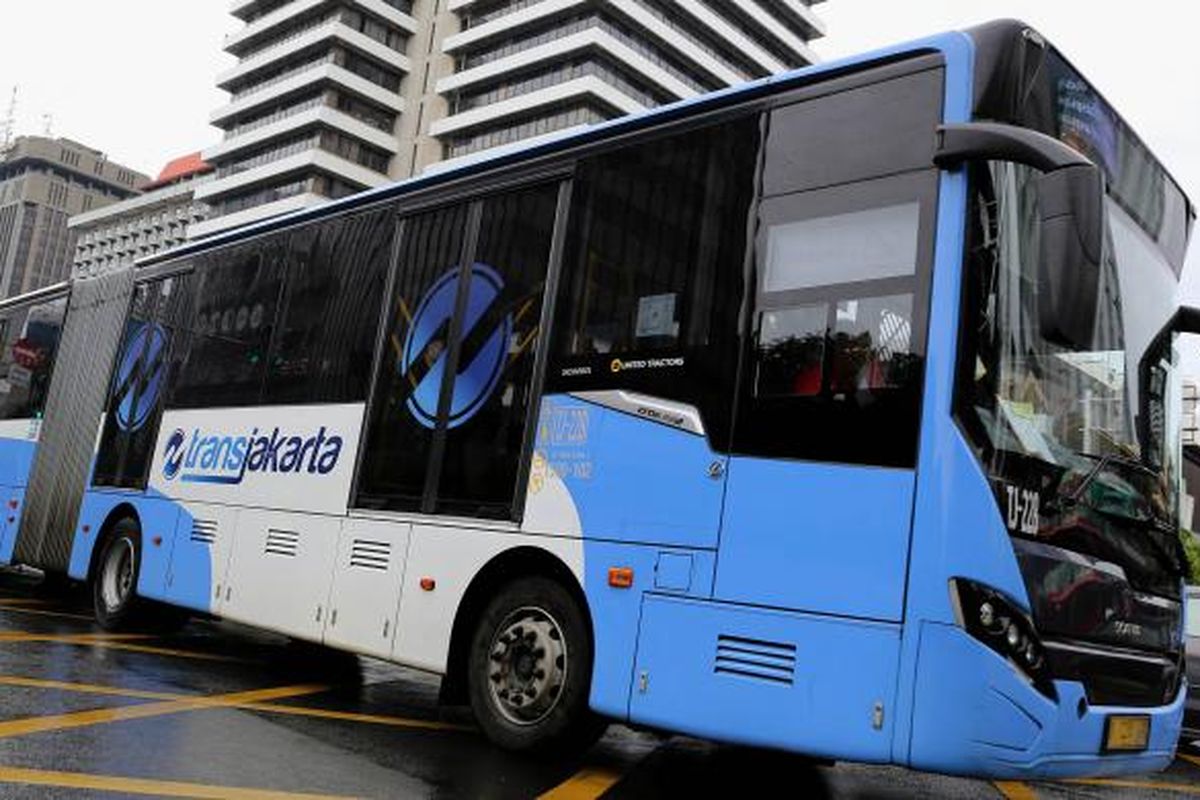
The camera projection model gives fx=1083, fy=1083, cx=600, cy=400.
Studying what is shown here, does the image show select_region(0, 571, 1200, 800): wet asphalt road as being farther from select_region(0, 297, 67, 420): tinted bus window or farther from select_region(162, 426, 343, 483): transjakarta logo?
select_region(0, 297, 67, 420): tinted bus window

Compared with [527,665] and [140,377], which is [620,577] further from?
[140,377]

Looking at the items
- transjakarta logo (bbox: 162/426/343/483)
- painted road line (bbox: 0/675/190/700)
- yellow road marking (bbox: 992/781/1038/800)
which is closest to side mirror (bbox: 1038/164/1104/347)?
yellow road marking (bbox: 992/781/1038/800)

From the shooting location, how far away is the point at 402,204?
7.48m

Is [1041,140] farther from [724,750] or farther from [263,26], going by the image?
[263,26]

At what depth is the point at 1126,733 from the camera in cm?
446

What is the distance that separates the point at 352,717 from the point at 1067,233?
4.93m

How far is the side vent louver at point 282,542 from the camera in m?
7.48

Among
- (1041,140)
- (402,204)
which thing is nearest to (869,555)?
(1041,140)

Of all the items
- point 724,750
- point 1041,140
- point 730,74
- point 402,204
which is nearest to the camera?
point 1041,140

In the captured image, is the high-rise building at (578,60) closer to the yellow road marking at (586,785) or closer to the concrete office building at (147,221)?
the concrete office building at (147,221)

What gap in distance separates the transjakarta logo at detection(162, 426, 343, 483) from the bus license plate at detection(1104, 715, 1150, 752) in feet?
16.2

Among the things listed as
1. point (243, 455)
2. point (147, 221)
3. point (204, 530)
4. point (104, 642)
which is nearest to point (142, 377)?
point (204, 530)

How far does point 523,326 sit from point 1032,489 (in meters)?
2.98

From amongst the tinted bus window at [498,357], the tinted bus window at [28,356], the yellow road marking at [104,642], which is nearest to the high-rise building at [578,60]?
the tinted bus window at [28,356]
